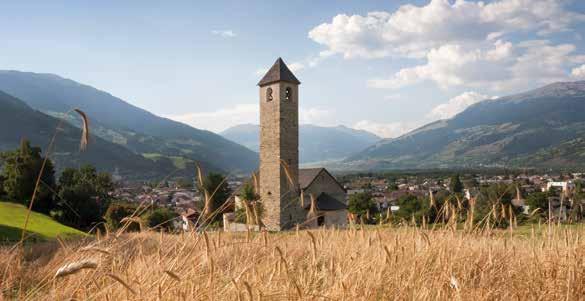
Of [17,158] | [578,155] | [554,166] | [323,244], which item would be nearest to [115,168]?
[17,158]

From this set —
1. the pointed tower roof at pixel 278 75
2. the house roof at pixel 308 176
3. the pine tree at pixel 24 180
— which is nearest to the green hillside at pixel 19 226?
the pine tree at pixel 24 180

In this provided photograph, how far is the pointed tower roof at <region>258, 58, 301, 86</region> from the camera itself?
36.5m

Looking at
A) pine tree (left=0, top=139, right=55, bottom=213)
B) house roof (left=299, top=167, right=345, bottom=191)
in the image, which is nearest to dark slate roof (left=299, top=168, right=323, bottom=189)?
house roof (left=299, top=167, right=345, bottom=191)

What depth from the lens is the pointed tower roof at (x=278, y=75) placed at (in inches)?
1436

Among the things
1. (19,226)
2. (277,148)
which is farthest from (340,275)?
(277,148)

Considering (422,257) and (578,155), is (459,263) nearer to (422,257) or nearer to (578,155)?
(422,257)

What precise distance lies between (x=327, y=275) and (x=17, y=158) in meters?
35.0

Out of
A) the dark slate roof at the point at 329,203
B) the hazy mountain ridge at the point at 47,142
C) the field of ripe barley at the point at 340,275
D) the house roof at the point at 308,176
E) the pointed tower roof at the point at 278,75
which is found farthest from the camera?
the hazy mountain ridge at the point at 47,142

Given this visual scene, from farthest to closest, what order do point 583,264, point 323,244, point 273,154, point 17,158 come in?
point 273,154 < point 17,158 < point 323,244 < point 583,264

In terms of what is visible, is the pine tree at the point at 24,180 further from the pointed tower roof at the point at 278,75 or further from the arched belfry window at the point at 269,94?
the pointed tower roof at the point at 278,75

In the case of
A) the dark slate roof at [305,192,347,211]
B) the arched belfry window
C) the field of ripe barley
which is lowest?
the dark slate roof at [305,192,347,211]

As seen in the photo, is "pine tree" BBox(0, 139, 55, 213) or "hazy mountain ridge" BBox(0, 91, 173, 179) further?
"hazy mountain ridge" BBox(0, 91, 173, 179)

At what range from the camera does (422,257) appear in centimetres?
359

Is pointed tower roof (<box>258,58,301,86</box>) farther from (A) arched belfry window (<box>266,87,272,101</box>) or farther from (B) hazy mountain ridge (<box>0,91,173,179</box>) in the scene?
(B) hazy mountain ridge (<box>0,91,173,179</box>)
